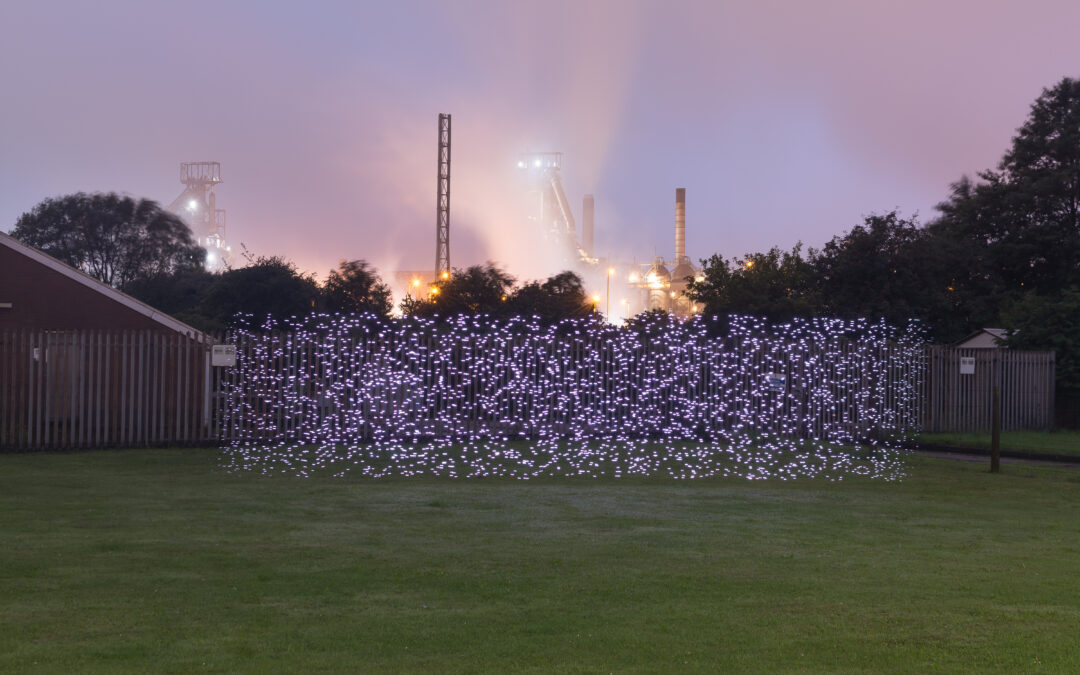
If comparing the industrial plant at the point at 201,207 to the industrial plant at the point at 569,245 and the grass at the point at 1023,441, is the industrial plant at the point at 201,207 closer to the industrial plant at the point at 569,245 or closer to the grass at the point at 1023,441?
the industrial plant at the point at 569,245

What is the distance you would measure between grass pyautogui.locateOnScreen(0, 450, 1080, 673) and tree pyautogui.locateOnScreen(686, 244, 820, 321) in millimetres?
18055

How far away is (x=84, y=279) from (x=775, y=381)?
Answer: 15.6m

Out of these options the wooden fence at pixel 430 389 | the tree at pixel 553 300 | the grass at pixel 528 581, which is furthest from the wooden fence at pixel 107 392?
the tree at pixel 553 300

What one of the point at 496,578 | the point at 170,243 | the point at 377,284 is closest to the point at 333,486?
the point at 496,578

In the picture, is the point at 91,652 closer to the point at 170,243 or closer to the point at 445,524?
the point at 445,524

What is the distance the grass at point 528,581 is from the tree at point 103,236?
52.5 metres

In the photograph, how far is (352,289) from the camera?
44312 millimetres

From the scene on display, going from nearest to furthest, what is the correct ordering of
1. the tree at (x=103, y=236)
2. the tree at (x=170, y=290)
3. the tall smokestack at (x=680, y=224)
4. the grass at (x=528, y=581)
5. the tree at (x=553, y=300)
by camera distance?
1. the grass at (x=528, y=581)
2. the tree at (x=553, y=300)
3. the tree at (x=170, y=290)
4. the tree at (x=103, y=236)
5. the tall smokestack at (x=680, y=224)

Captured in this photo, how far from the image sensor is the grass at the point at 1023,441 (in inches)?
833

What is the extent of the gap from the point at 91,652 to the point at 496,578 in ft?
9.41

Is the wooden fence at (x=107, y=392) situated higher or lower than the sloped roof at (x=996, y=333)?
lower

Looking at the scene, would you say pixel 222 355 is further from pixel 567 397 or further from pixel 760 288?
pixel 760 288

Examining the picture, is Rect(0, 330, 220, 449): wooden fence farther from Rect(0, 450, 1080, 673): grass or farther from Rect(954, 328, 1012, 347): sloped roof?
Rect(954, 328, 1012, 347): sloped roof

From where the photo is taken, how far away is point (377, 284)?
4903cm
